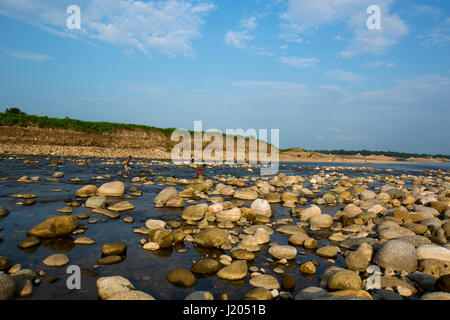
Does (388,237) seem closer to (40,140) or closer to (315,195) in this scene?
(315,195)

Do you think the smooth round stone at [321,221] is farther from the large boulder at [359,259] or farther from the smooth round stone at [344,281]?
the smooth round stone at [344,281]

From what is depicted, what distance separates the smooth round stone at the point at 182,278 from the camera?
5.09 m

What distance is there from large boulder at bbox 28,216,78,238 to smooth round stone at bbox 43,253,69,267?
1715 millimetres

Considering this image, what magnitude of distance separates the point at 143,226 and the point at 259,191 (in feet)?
28.3

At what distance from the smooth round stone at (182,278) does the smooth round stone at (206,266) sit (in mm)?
385

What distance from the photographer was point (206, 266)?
570 centimetres

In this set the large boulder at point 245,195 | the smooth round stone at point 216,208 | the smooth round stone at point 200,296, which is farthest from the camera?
the large boulder at point 245,195

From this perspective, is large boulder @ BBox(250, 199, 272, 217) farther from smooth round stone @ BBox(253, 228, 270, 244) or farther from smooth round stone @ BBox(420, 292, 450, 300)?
smooth round stone @ BBox(420, 292, 450, 300)

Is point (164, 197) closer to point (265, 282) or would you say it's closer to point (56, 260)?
point (56, 260)

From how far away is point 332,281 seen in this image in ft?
16.3

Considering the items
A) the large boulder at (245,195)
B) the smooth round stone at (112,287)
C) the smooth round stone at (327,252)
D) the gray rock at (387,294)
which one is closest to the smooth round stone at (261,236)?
the smooth round stone at (327,252)

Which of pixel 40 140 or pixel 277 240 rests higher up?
pixel 40 140
